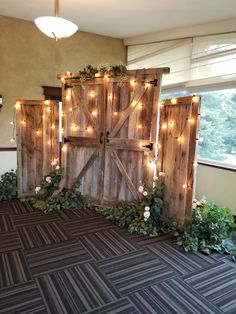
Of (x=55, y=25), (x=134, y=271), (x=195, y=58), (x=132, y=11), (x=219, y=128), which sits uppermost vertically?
(x=132, y=11)

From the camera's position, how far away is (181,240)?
121 inches

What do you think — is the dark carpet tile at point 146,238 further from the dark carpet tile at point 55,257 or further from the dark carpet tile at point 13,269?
the dark carpet tile at point 13,269

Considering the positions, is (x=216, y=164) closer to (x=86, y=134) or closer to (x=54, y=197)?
(x=86, y=134)

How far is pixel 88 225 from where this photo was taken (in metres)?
3.52

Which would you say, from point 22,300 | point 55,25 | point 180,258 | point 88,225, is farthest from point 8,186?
point 180,258

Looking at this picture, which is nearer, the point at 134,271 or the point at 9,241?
the point at 134,271

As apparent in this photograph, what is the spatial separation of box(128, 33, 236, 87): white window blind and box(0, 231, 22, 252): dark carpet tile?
3651 mm

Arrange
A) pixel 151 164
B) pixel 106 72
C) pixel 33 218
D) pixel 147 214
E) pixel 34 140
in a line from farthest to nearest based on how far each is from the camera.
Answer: pixel 34 140, pixel 106 72, pixel 33 218, pixel 151 164, pixel 147 214

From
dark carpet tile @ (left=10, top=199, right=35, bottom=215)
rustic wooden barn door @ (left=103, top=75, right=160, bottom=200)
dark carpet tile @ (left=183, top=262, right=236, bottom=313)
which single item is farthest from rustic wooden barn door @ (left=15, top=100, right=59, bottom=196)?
dark carpet tile @ (left=183, top=262, right=236, bottom=313)

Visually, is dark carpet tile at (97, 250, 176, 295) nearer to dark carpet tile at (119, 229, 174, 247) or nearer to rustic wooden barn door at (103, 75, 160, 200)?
dark carpet tile at (119, 229, 174, 247)

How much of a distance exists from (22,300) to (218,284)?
1.75 m

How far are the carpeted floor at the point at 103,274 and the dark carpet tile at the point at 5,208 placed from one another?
419mm

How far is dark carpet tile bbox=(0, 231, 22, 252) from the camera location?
111 inches

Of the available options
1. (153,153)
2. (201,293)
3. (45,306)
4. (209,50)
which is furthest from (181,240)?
(209,50)
